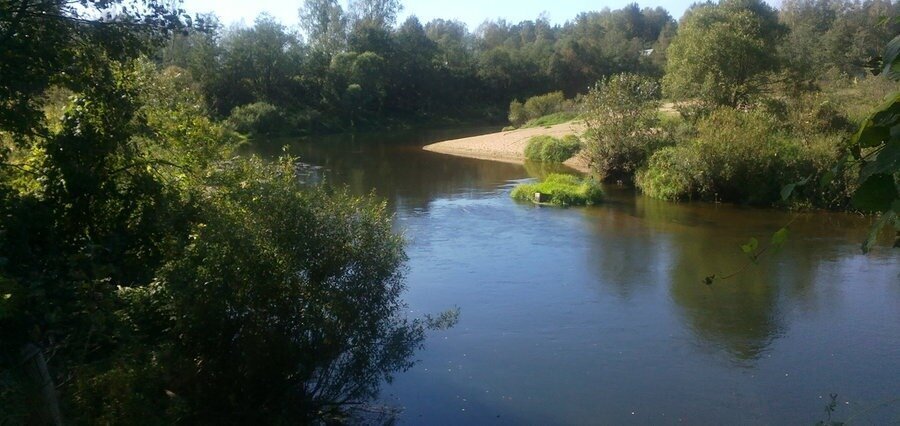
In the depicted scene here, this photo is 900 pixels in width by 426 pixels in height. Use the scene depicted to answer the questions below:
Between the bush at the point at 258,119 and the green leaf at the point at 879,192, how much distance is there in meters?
51.8

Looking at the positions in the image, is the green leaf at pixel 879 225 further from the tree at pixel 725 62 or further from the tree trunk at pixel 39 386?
the tree at pixel 725 62

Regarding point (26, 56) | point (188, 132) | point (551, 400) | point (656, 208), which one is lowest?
point (551, 400)

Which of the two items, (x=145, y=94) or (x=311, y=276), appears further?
(x=145, y=94)

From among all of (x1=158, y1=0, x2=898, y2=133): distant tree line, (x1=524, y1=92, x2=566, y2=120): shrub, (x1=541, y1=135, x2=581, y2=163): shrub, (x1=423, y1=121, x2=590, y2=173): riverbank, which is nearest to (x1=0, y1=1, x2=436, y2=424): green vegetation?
(x1=423, y1=121, x2=590, y2=173): riverbank

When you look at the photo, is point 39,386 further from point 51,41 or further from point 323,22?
point 323,22

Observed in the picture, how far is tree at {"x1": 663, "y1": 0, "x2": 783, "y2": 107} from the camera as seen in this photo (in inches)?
1188

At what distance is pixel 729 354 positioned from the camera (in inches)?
482

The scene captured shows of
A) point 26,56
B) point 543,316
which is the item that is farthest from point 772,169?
point 26,56

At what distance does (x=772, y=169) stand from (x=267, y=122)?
3825 centimetres

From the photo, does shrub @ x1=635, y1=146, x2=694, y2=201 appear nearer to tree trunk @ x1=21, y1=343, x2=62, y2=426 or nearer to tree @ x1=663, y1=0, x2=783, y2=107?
tree @ x1=663, y1=0, x2=783, y2=107

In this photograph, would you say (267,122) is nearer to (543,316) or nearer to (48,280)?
(543,316)

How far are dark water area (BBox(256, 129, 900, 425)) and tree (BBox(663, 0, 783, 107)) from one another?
7774mm

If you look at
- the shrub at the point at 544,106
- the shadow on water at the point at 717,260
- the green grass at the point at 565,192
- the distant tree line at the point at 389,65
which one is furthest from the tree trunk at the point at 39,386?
the shrub at the point at 544,106

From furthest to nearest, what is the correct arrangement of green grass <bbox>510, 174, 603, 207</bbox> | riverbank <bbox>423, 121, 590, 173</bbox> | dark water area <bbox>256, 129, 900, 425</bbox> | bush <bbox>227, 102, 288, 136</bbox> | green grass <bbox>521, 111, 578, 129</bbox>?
1. bush <bbox>227, 102, 288, 136</bbox>
2. green grass <bbox>521, 111, 578, 129</bbox>
3. riverbank <bbox>423, 121, 590, 173</bbox>
4. green grass <bbox>510, 174, 603, 207</bbox>
5. dark water area <bbox>256, 129, 900, 425</bbox>
